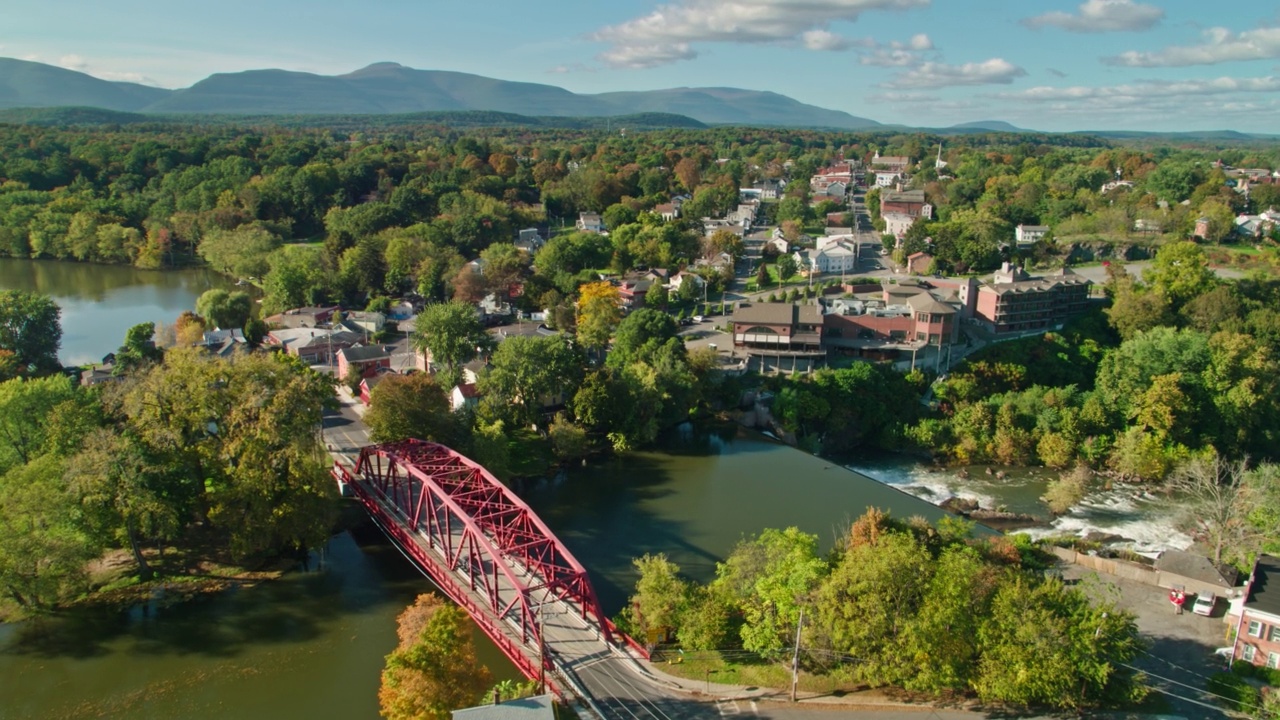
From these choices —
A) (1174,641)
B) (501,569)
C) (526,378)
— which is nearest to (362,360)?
(526,378)

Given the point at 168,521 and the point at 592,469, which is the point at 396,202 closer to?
the point at 592,469

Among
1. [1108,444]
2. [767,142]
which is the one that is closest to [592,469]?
[1108,444]

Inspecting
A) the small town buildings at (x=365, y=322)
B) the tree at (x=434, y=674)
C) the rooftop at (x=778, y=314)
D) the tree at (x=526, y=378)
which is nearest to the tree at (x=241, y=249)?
the small town buildings at (x=365, y=322)

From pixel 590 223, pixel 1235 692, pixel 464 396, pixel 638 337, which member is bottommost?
pixel 1235 692

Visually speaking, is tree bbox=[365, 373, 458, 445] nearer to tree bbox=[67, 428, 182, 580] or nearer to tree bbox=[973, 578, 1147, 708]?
tree bbox=[67, 428, 182, 580]

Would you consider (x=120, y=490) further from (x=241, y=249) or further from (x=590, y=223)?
(x=590, y=223)

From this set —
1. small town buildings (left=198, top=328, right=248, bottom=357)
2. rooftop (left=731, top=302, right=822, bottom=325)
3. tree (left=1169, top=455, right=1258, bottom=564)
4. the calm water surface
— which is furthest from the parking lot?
small town buildings (left=198, top=328, right=248, bottom=357)

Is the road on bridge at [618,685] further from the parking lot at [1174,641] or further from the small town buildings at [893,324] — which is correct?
the small town buildings at [893,324]
